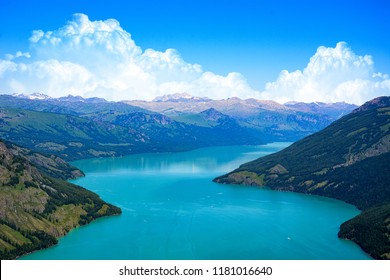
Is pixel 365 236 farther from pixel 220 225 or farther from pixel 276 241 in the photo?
pixel 220 225

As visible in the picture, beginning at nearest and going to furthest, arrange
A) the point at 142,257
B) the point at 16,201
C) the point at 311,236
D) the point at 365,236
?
the point at 142,257 → the point at 365,236 → the point at 311,236 → the point at 16,201

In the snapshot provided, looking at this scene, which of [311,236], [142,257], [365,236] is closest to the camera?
[142,257]

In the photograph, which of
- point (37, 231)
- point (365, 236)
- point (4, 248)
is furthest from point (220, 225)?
point (4, 248)

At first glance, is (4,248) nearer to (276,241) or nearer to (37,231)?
(37,231)

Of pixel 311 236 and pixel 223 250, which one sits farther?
pixel 311 236

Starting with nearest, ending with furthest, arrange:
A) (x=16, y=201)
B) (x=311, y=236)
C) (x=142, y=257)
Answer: (x=142, y=257) → (x=311, y=236) → (x=16, y=201)

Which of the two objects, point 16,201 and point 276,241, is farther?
point 16,201

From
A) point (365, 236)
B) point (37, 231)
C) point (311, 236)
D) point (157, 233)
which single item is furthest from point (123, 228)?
point (365, 236)

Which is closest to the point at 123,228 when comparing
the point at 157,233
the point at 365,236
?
the point at 157,233

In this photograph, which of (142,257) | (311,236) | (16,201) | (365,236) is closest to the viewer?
(142,257)
